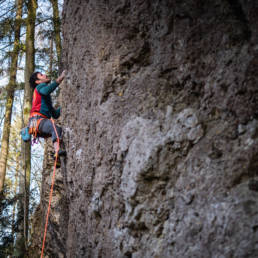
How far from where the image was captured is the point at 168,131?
→ 92.6 inches

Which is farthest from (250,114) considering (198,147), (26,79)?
(26,79)

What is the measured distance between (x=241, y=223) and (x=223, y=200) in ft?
0.61

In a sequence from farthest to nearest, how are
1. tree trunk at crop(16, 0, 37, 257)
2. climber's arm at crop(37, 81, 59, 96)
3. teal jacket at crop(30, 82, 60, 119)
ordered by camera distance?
tree trunk at crop(16, 0, 37, 257)
teal jacket at crop(30, 82, 60, 119)
climber's arm at crop(37, 81, 59, 96)

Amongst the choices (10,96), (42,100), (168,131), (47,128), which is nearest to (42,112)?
(42,100)

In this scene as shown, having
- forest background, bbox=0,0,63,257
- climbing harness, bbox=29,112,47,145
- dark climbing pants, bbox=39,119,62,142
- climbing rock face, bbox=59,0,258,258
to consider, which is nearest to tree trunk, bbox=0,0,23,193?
forest background, bbox=0,0,63,257

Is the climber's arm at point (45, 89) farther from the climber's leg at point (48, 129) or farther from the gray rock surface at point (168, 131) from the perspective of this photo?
the gray rock surface at point (168, 131)

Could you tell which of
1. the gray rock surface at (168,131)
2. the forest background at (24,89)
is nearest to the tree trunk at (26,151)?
the forest background at (24,89)

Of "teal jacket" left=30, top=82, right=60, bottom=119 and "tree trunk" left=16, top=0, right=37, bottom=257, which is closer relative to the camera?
"teal jacket" left=30, top=82, right=60, bottom=119

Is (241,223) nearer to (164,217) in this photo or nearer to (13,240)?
(164,217)

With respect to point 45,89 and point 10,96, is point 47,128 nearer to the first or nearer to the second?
point 45,89

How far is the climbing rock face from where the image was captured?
6.47 feet

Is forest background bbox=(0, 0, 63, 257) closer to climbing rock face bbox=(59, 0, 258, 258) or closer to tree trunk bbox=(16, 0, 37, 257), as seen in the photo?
tree trunk bbox=(16, 0, 37, 257)

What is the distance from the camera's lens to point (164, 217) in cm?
223

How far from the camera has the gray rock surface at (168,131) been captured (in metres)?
1.97
